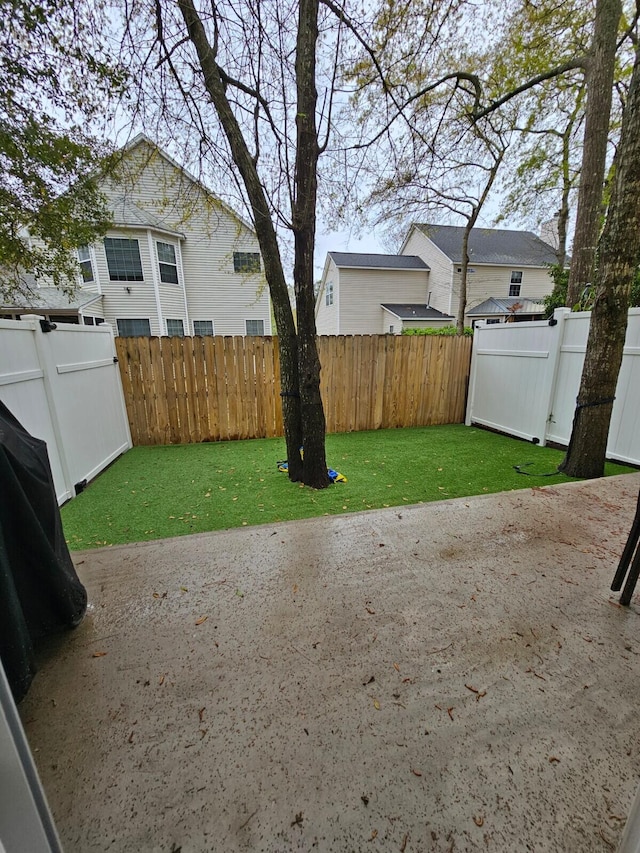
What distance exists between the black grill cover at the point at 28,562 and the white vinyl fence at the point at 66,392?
1496 mm

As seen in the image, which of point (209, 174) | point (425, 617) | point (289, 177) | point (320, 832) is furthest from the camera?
point (209, 174)

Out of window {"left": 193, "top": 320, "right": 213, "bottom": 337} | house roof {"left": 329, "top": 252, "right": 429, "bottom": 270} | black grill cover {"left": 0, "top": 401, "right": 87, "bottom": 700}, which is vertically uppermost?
house roof {"left": 329, "top": 252, "right": 429, "bottom": 270}

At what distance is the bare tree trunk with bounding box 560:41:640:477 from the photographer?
3203mm

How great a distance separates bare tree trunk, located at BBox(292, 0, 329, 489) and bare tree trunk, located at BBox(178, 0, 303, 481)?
0.52 ft

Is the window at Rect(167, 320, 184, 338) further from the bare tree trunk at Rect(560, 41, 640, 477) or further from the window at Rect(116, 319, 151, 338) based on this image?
the bare tree trunk at Rect(560, 41, 640, 477)

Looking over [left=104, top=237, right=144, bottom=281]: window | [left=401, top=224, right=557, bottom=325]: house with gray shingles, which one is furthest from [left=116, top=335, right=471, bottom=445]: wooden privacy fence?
[left=401, top=224, right=557, bottom=325]: house with gray shingles

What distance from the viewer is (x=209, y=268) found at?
41.6ft

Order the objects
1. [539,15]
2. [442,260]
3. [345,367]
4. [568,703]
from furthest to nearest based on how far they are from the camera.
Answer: [442,260]
[345,367]
[539,15]
[568,703]

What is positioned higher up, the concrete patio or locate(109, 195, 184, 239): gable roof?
locate(109, 195, 184, 239): gable roof

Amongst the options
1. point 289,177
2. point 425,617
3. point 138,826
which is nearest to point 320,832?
point 138,826

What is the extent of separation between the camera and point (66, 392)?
3.70 meters

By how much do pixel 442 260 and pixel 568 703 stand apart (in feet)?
62.7

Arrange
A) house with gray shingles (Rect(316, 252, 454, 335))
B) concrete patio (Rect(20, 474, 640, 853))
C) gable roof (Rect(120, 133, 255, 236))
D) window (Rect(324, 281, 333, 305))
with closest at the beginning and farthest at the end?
concrete patio (Rect(20, 474, 640, 853)), gable roof (Rect(120, 133, 255, 236)), house with gray shingles (Rect(316, 252, 454, 335)), window (Rect(324, 281, 333, 305))

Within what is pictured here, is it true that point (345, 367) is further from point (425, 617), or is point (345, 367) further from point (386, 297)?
point (386, 297)
